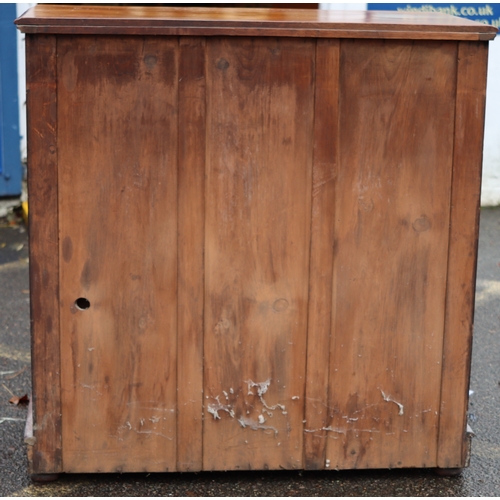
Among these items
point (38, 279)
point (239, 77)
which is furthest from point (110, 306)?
point (239, 77)

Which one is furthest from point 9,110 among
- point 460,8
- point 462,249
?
point 462,249

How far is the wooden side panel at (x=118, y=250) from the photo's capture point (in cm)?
273

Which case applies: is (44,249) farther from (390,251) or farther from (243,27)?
(390,251)

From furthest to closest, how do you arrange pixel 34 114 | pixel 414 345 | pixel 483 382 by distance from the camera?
pixel 483 382 → pixel 414 345 → pixel 34 114

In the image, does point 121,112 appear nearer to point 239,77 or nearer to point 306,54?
point 239,77

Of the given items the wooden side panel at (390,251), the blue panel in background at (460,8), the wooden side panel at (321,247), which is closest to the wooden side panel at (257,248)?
the wooden side panel at (321,247)

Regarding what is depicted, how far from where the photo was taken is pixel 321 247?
287 centimetres

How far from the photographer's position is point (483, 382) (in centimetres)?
407

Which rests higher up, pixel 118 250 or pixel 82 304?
pixel 118 250

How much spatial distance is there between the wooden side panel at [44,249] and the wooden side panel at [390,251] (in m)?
0.92

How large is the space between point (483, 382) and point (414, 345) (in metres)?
1.26

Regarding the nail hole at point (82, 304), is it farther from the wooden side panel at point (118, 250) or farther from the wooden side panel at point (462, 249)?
the wooden side panel at point (462, 249)

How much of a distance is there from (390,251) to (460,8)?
4419 millimetres

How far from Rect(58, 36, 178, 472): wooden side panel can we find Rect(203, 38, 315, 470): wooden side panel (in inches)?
5.4
